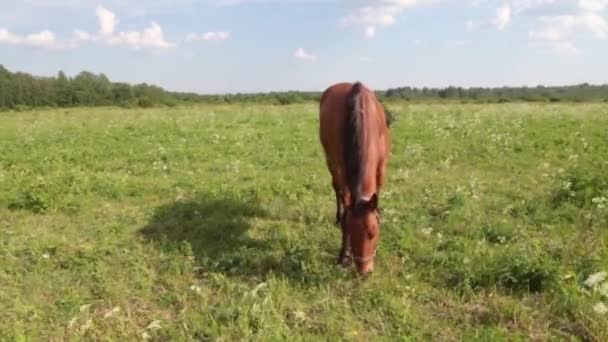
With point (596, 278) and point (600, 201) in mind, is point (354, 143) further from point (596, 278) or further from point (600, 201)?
point (600, 201)

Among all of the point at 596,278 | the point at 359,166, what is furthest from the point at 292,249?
the point at 596,278

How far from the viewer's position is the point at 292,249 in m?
6.37

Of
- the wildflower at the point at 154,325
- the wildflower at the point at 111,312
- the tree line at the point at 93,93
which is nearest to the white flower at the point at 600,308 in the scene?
the wildflower at the point at 154,325

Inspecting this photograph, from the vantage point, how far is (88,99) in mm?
61219

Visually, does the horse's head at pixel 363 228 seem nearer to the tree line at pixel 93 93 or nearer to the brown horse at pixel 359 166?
the brown horse at pixel 359 166

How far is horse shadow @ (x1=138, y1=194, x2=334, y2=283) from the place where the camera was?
6.02 meters

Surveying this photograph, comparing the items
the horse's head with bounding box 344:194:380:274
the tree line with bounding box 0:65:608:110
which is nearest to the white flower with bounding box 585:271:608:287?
the horse's head with bounding box 344:194:380:274

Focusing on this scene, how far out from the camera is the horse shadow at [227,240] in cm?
602

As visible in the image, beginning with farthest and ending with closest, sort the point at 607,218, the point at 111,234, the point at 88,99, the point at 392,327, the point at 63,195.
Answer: the point at 88,99 → the point at 63,195 → the point at 111,234 → the point at 607,218 → the point at 392,327

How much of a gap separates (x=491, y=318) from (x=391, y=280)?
1.07 meters

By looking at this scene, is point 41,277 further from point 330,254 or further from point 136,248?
point 330,254

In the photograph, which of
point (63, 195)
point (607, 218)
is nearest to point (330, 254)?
point (607, 218)

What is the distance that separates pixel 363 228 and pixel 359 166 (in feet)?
2.40

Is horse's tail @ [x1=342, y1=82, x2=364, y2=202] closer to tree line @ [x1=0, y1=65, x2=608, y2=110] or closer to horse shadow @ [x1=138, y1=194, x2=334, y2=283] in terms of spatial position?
horse shadow @ [x1=138, y1=194, x2=334, y2=283]
